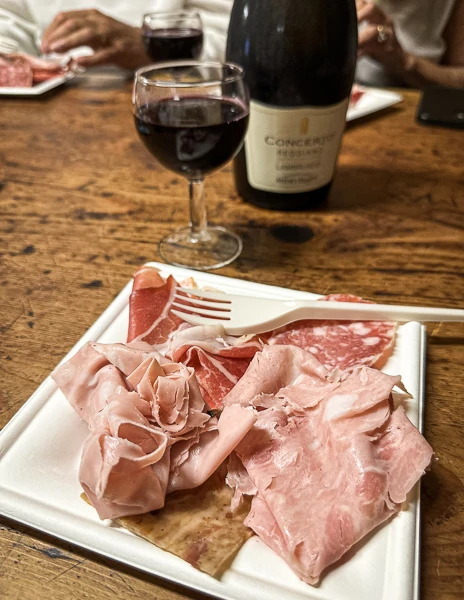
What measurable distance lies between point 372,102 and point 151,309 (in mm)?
1059

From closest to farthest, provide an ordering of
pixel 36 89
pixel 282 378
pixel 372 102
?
1. pixel 282 378
2. pixel 372 102
3. pixel 36 89

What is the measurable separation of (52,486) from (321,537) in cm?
24

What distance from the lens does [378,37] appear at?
1747 millimetres

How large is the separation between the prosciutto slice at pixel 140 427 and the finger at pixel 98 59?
1.46 m

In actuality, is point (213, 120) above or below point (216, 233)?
above

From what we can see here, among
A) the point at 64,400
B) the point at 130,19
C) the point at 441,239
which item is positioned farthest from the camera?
the point at 130,19

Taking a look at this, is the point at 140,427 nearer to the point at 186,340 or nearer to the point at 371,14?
the point at 186,340

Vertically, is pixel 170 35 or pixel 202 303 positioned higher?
pixel 170 35

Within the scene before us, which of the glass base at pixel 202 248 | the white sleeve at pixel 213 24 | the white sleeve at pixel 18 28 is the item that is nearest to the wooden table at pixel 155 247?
the glass base at pixel 202 248

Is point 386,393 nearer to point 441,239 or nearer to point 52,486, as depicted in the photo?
point 52,486

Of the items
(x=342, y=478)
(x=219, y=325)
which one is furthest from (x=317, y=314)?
(x=342, y=478)

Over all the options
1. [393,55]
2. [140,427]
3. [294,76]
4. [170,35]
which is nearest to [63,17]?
[170,35]

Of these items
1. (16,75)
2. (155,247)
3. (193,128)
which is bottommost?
(155,247)

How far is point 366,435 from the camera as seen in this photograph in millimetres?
492
